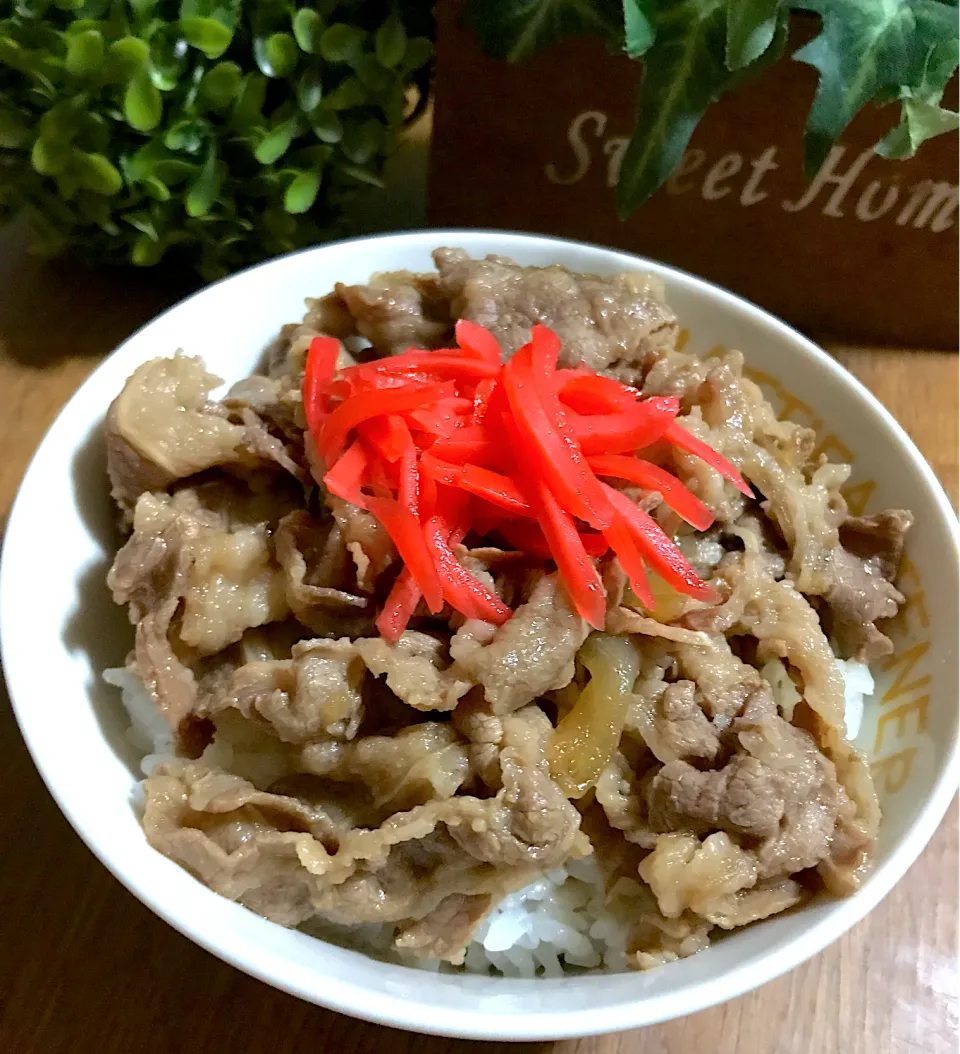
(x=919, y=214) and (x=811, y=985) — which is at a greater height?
(x=919, y=214)

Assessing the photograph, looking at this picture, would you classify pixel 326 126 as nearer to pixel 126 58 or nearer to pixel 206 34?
pixel 206 34

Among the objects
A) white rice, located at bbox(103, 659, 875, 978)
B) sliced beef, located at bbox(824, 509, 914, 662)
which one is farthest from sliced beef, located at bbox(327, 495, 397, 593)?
sliced beef, located at bbox(824, 509, 914, 662)

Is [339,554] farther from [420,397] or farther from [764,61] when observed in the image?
[764,61]

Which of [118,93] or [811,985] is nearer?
[811,985]

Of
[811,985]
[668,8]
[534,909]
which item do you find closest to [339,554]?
[534,909]

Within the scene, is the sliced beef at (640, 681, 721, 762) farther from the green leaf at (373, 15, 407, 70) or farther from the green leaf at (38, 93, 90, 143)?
the green leaf at (38, 93, 90, 143)

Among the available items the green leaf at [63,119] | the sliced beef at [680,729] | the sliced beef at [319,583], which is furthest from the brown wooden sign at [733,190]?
the sliced beef at [680,729]

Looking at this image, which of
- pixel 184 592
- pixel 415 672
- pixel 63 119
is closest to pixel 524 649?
pixel 415 672
